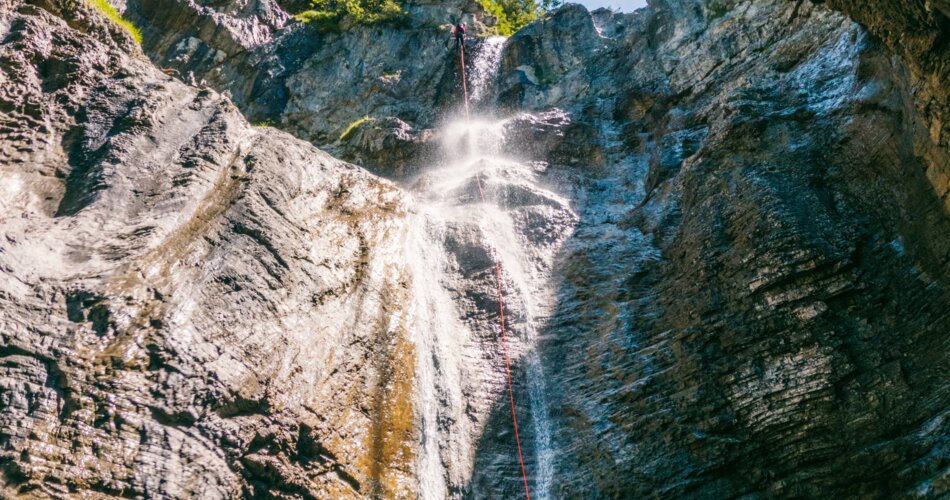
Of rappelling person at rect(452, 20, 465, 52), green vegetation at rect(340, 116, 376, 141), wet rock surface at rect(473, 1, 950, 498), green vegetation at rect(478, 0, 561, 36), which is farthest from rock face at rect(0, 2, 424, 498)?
green vegetation at rect(478, 0, 561, 36)

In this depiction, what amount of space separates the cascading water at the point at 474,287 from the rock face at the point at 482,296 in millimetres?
62

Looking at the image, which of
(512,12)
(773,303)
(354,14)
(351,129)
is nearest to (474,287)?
(773,303)

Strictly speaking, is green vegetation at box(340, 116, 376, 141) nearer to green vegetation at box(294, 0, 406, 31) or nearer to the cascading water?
the cascading water

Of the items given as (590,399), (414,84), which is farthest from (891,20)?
(414,84)

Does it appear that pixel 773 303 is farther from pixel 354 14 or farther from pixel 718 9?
pixel 354 14

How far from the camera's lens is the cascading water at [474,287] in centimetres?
1077

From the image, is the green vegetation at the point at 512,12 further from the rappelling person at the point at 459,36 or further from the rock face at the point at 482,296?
the rock face at the point at 482,296

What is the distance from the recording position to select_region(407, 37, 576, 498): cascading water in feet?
35.3

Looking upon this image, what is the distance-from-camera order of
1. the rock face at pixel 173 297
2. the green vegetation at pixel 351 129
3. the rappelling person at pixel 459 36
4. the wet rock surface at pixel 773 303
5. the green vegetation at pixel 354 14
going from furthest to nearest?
1. the green vegetation at pixel 354 14
2. the rappelling person at pixel 459 36
3. the green vegetation at pixel 351 129
4. the wet rock surface at pixel 773 303
5. the rock face at pixel 173 297

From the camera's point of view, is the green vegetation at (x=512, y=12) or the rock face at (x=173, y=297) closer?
the rock face at (x=173, y=297)

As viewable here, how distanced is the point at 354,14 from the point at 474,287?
16.6 metres

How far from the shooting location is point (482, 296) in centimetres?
1346

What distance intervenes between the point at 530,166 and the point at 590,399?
8475 millimetres

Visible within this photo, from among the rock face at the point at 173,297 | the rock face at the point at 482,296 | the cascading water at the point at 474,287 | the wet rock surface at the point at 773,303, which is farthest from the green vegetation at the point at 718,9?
the rock face at the point at 173,297
